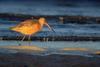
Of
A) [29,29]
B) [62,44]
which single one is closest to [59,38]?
[29,29]

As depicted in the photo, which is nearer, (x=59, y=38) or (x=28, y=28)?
(x=28, y=28)

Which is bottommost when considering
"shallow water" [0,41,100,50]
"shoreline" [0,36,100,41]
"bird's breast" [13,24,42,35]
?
"shallow water" [0,41,100,50]

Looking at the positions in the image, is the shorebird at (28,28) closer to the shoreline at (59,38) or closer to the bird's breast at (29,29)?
the bird's breast at (29,29)

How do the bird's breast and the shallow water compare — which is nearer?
the shallow water

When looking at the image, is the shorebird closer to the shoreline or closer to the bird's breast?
the bird's breast

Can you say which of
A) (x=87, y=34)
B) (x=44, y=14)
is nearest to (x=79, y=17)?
(x=44, y=14)

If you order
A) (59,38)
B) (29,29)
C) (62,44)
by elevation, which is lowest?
(62,44)

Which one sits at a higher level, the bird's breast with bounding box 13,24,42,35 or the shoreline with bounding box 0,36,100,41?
the bird's breast with bounding box 13,24,42,35

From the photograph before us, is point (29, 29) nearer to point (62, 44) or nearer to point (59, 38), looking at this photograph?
point (59, 38)

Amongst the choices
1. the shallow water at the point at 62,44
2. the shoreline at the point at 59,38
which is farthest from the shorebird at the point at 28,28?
the shallow water at the point at 62,44

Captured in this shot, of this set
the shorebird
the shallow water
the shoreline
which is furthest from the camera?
the shoreline

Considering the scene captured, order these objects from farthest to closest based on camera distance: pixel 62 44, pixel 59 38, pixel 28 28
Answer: pixel 59 38 → pixel 28 28 → pixel 62 44

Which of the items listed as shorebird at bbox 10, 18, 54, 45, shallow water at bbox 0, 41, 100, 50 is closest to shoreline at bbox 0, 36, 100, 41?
shorebird at bbox 10, 18, 54, 45

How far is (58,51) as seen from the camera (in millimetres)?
11461
